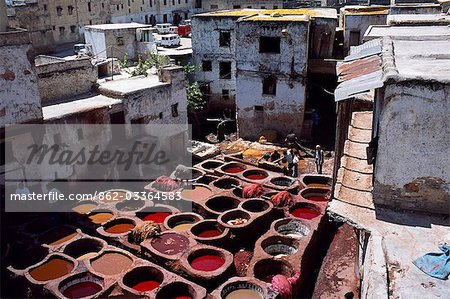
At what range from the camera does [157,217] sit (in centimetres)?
1694

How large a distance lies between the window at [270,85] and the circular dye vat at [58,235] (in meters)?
14.3

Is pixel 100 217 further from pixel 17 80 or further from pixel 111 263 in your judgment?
pixel 17 80

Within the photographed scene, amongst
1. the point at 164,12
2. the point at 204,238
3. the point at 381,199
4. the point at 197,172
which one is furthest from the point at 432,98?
the point at 164,12

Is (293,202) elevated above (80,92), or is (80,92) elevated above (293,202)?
(80,92)

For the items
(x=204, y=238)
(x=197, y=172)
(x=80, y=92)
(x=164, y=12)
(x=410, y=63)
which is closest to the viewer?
(x=410, y=63)

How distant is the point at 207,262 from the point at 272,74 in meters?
14.1

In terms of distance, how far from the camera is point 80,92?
21938 mm

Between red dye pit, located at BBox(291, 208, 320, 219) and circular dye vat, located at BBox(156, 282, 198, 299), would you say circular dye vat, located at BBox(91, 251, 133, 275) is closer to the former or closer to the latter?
circular dye vat, located at BBox(156, 282, 198, 299)

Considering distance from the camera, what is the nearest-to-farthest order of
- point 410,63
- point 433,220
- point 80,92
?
1. point 433,220
2. point 410,63
3. point 80,92

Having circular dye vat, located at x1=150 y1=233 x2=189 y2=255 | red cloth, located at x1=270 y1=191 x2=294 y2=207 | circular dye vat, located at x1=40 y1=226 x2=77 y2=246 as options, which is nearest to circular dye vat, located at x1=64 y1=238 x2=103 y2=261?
circular dye vat, located at x1=40 y1=226 x2=77 y2=246

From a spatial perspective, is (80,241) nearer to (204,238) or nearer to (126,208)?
(126,208)

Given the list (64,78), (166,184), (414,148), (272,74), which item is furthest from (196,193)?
(414,148)

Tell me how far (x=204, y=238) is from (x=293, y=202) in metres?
3.99

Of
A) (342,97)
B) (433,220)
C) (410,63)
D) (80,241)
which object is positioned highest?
(410,63)
